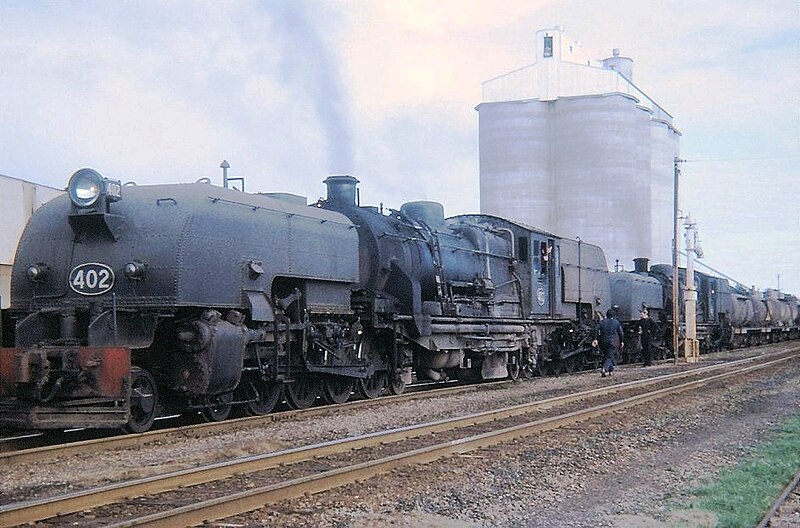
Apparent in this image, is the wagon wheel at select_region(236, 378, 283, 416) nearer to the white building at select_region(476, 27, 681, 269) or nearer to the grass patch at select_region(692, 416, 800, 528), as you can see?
the grass patch at select_region(692, 416, 800, 528)

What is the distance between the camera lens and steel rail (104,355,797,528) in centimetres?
617

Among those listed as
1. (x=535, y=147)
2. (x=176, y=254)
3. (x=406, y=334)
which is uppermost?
(x=535, y=147)

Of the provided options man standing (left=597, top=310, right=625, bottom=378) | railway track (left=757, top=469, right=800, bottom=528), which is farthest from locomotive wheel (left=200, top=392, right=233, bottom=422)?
man standing (left=597, top=310, right=625, bottom=378)

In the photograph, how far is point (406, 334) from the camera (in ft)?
52.0

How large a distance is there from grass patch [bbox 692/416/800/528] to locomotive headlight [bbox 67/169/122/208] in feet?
24.1

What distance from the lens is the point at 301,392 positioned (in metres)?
13.6

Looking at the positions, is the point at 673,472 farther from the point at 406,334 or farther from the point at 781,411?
the point at 406,334

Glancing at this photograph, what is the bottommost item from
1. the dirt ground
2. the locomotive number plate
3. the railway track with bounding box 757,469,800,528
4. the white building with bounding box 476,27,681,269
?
the railway track with bounding box 757,469,800,528

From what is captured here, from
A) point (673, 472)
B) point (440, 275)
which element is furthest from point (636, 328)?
point (673, 472)

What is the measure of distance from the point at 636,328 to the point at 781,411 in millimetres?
16855

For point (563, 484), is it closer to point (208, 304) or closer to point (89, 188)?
point (208, 304)

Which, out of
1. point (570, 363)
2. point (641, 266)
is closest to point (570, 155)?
point (641, 266)

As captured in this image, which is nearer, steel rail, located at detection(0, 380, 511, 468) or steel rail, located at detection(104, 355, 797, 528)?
steel rail, located at detection(104, 355, 797, 528)

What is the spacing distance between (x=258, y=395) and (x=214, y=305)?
77.1 inches
